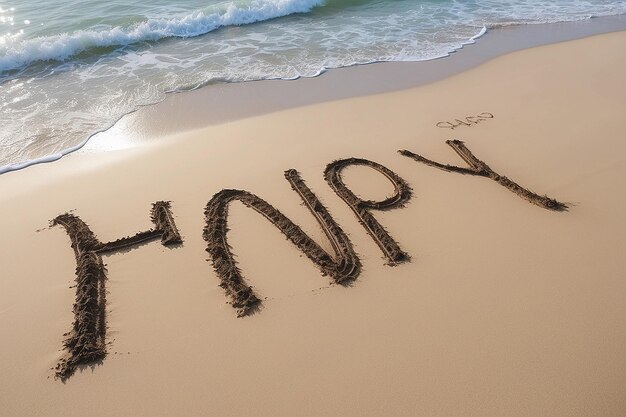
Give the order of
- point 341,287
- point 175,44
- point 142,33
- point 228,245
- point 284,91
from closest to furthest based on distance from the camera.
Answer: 1. point 341,287
2. point 228,245
3. point 284,91
4. point 175,44
5. point 142,33

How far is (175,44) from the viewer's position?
8.78 m

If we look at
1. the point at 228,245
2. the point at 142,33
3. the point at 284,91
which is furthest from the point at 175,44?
the point at 228,245

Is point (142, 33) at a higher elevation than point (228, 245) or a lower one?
higher

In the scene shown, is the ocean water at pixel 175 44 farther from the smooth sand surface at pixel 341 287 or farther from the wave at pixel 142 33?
the smooth sand surface at pixel 341 287

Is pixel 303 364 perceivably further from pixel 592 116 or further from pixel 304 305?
pixel 592 116

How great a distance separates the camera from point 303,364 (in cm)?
293

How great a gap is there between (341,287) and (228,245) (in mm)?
1082

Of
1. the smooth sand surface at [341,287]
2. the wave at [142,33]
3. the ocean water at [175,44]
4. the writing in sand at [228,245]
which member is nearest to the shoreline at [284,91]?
the ocean water at [175,44]

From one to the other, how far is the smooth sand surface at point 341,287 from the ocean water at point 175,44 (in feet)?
4.59

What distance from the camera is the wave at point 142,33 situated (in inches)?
311

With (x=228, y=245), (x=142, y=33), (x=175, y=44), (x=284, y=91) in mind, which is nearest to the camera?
(x=228, y=245)

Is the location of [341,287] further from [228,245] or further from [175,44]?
[175,44]

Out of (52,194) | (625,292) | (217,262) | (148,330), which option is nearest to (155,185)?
(52,194)

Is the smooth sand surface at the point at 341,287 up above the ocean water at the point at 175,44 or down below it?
below
